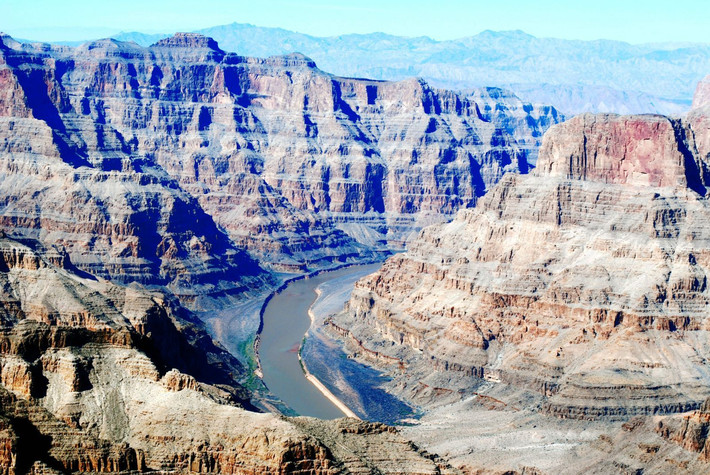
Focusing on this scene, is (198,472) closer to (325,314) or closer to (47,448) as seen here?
(47,448)

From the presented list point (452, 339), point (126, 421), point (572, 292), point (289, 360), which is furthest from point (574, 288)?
point (126, 421)

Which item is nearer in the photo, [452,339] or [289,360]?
[452,339]

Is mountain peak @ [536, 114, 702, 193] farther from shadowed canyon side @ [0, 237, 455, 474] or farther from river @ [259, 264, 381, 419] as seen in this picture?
shadowed canyon side @ [0, 237, 455, 474]

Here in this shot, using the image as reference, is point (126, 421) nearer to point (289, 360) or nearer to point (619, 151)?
point (289, 360)

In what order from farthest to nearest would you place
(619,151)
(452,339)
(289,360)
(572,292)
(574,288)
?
1. (289,360)
2. (619,151)
3. (452,339)
4. (574,288)
5. (572,292)

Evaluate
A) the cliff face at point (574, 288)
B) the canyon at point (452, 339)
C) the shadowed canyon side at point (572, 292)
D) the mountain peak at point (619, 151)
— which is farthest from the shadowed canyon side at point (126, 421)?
the mountain peak at point (619, 151)

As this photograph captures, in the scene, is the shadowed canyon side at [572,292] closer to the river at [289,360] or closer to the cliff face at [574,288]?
the cliff face at [574,288]
